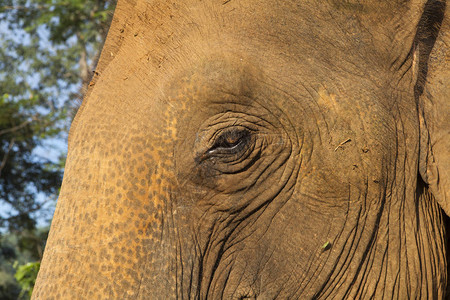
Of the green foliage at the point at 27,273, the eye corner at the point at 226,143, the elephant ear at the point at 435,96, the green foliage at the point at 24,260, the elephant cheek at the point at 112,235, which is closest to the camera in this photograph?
the elephant cheek at the point at 112,235

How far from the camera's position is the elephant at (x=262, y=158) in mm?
1765

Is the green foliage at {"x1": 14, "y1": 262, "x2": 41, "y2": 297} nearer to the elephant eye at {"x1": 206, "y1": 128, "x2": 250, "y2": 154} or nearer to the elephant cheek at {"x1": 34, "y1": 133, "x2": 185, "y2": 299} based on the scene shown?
the elephant cheek at {"x1": 34, "y1": 133, "x2": 185, "y2": 299}

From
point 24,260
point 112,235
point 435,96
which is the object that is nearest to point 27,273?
point 112,235

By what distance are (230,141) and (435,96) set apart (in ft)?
2.48

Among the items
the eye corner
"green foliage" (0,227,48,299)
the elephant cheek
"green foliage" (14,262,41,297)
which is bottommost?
the elephant cheek

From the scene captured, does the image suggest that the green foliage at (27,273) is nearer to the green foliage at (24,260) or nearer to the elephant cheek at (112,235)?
the green foliage at (24,260)

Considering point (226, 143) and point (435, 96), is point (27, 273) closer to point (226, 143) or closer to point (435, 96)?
point (226, 143)

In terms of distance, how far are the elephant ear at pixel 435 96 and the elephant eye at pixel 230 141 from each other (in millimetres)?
628

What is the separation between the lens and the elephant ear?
1.99 m

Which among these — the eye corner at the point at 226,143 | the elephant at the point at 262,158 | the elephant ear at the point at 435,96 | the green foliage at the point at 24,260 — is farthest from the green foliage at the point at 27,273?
the elephant ear at the point at 435,96

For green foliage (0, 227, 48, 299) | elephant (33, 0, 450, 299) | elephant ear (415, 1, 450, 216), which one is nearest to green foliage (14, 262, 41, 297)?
green foliage (0, 227, 48, 299)

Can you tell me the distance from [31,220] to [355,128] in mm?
8121

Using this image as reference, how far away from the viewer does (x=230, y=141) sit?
6.20ft

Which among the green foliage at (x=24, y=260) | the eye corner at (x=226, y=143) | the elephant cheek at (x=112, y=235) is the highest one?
the green foliage at (x=24, y=260)
